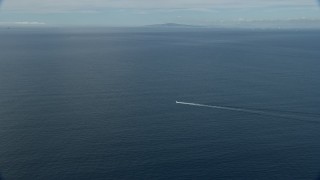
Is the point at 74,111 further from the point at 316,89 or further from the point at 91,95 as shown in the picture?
the point at 316,89

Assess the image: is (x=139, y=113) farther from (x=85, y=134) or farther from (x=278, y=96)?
(x=278, y=96)

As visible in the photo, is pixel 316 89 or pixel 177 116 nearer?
pixel 177 116

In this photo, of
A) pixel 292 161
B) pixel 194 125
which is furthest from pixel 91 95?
pixel 292 161

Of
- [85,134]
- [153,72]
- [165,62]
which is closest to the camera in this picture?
[85,134]

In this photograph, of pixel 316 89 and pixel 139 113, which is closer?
pixel 139 113

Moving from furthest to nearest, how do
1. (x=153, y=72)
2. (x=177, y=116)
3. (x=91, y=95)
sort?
(x=153, y=72)
(x=91, y=95)
(x=177, y=116)

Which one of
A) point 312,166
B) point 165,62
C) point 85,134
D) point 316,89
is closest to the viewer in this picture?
point 312,166

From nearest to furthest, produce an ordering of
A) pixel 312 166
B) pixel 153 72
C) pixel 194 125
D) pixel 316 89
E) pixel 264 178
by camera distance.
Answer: pixel 264 178, pixel 312 166, pixel 194 125, pixel 316 89, pixel 153 72

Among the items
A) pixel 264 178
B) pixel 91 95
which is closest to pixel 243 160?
pixel 264 178
